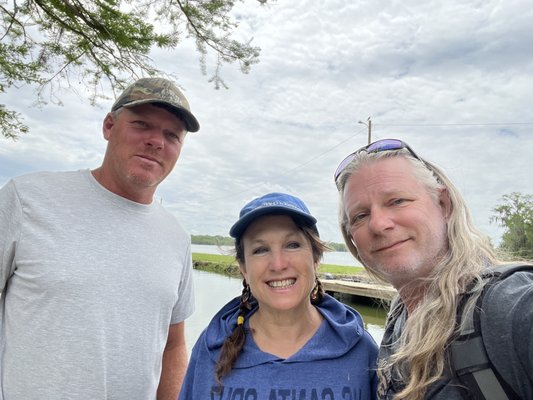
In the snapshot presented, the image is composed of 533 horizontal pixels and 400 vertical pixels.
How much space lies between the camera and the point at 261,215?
1.64 meters

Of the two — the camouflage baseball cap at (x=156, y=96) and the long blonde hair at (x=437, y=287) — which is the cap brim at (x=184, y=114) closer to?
the camouflage baseball cap at (x=156, y=96)

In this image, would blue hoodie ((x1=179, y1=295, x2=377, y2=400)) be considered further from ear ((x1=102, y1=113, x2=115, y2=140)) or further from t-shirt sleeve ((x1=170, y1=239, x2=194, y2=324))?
ear ((x1=102, y1=113, x2=115, y2=140))

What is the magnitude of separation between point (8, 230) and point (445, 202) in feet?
6.20

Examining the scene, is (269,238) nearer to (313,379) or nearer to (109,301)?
(313,379)

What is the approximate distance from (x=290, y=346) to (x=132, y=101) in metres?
1.44

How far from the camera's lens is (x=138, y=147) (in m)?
1.91

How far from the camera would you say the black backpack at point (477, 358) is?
35.3 inches

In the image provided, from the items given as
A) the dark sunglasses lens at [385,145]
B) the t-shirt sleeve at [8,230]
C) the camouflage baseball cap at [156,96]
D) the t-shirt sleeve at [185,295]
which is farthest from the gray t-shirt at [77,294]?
the dark sunglasses lens at [385,145]

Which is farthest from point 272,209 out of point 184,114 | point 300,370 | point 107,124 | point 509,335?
point 107,124

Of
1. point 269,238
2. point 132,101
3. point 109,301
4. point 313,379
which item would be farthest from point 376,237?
point 132,101

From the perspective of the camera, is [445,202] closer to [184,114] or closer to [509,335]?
[509,335]

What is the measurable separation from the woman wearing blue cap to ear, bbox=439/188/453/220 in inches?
21.0

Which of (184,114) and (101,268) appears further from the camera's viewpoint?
(184,114)

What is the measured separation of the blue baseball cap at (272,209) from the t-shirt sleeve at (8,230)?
38.6 inches
